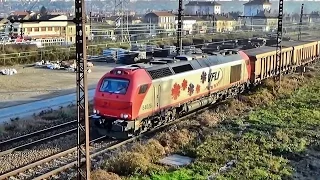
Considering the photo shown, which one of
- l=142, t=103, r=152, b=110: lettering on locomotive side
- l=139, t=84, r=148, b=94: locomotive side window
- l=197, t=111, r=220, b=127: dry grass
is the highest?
l=139, t=84, r=148, b=94: locomotive side window

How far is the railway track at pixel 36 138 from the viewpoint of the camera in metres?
16.5

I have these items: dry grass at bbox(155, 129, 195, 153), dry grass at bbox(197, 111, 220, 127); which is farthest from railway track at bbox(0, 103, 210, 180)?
dry grass at bbox(197, 111, 220, 127)

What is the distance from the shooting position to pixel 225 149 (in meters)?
16.6

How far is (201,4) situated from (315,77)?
11654 cm

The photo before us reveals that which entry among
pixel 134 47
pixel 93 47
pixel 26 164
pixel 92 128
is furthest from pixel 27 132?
pixel 134 47

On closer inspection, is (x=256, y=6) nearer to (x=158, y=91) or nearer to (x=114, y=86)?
(x=158, y=91)

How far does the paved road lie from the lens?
877 inches

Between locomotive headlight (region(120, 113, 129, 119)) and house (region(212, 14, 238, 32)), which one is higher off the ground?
house (region(212, 14, 238, 32))

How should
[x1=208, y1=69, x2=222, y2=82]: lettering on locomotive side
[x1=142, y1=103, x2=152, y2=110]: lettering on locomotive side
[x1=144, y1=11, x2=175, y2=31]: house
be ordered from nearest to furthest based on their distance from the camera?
[x1=142, y1=103, x2=152, y2=110]: lettering on locomotive side → [x1=208, y1=69, x2=222, y2=82]: lettering on locomotive side → [x1=144, y1=11, x2=175, y2=31]: house

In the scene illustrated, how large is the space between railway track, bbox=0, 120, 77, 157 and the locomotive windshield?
2690 mm

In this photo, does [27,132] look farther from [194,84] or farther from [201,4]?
[201,4]

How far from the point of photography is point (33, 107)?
80.1ft

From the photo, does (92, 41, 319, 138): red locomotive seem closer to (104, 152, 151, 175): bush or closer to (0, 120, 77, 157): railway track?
(0, 120, 77, 157): railway track

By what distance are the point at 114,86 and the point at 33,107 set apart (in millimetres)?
8943
